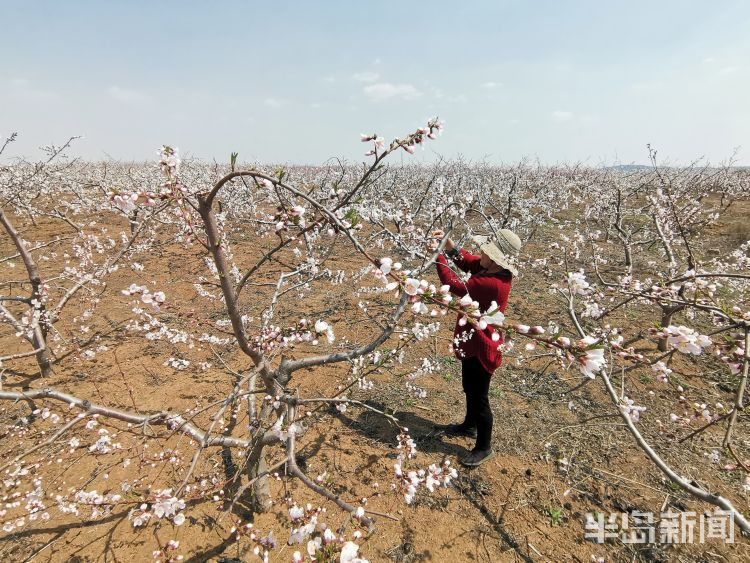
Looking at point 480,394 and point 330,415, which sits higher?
point 480,394

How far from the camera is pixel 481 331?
9.55ft

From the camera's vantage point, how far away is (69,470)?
3742 mm

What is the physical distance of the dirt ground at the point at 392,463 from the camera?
3102 millimetres

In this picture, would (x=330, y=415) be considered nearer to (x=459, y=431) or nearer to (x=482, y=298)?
(x=459, y=431)

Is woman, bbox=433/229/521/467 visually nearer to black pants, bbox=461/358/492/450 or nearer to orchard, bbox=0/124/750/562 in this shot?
black pants, bbox=461/358/492/450

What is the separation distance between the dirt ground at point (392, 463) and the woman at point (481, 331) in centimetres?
29

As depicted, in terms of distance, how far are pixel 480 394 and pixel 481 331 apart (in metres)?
1.15

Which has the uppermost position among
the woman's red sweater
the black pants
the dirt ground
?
the woman's red sweater

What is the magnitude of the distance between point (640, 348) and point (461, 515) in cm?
508

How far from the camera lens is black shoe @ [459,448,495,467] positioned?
3.88 m

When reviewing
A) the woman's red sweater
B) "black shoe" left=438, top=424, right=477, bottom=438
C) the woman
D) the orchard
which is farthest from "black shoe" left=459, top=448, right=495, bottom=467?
the woman's red sweater

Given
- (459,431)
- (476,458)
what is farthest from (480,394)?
(459,431)

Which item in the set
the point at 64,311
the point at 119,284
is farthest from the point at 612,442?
the point at 119,284

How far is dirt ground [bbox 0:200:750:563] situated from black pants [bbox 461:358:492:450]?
1.27ft
